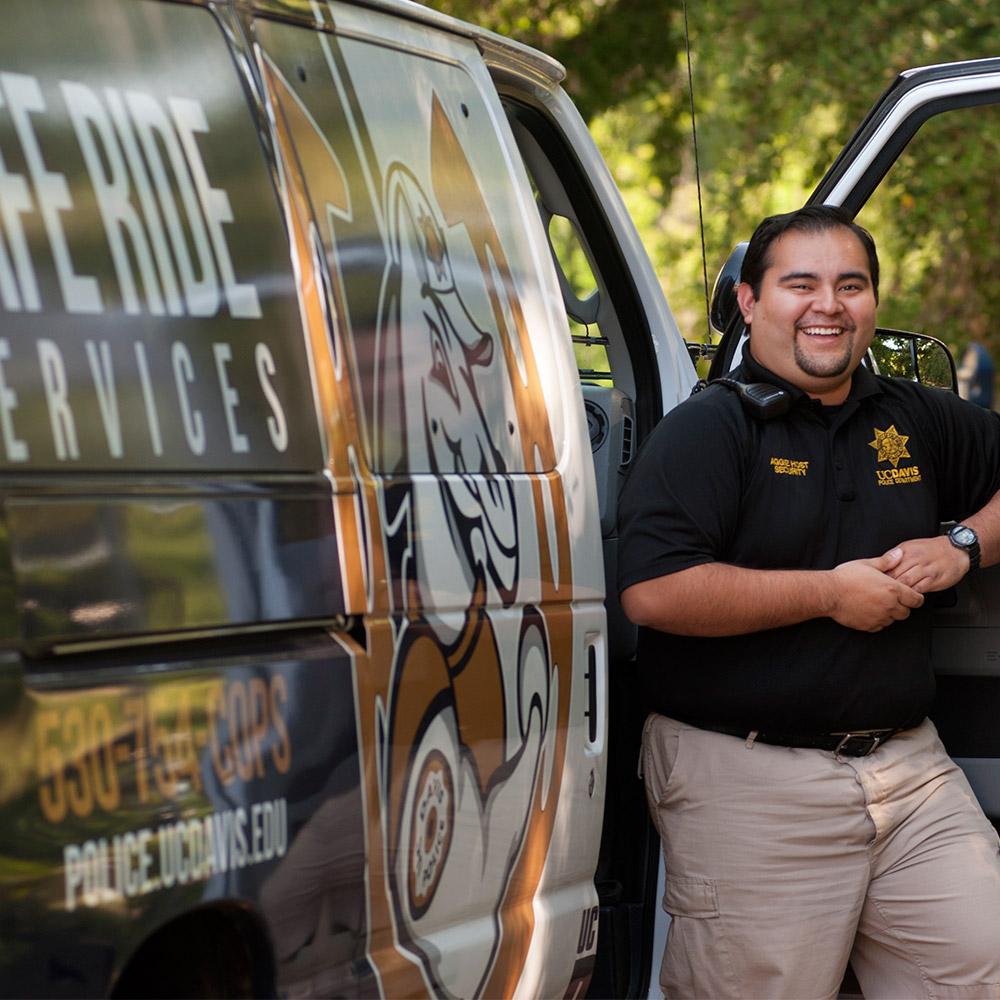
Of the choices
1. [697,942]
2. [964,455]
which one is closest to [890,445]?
[964,455]

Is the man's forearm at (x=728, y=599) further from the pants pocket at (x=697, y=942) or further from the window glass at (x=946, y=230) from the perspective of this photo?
the window glass at (x=946, y=230)

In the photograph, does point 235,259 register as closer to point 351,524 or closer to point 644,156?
point 351,524

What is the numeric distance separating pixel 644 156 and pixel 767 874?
14.1 m

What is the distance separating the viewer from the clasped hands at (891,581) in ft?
10.5

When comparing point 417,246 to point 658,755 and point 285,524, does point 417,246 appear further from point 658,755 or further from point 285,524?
point 658,755

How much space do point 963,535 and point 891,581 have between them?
28 centimetres

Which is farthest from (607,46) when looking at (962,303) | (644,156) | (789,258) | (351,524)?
(351,524)

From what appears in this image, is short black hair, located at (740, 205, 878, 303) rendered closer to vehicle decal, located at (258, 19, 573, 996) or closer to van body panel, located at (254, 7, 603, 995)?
van body panel, located at (254, 7, 603, 995)

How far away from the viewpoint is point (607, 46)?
14.3m

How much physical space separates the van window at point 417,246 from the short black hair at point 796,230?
0.56m

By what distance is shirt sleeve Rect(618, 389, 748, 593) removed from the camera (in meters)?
3.19

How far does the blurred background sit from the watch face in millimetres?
8883

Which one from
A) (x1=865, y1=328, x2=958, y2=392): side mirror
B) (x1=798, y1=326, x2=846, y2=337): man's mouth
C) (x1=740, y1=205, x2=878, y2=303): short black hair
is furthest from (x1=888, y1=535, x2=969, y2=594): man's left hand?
(x1=865, y1=328, x2=958, y2=392): side mirror

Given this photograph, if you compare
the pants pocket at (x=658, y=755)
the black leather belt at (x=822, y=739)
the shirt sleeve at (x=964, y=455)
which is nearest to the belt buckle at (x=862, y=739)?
the black leather belt at (x=822, y=739)
